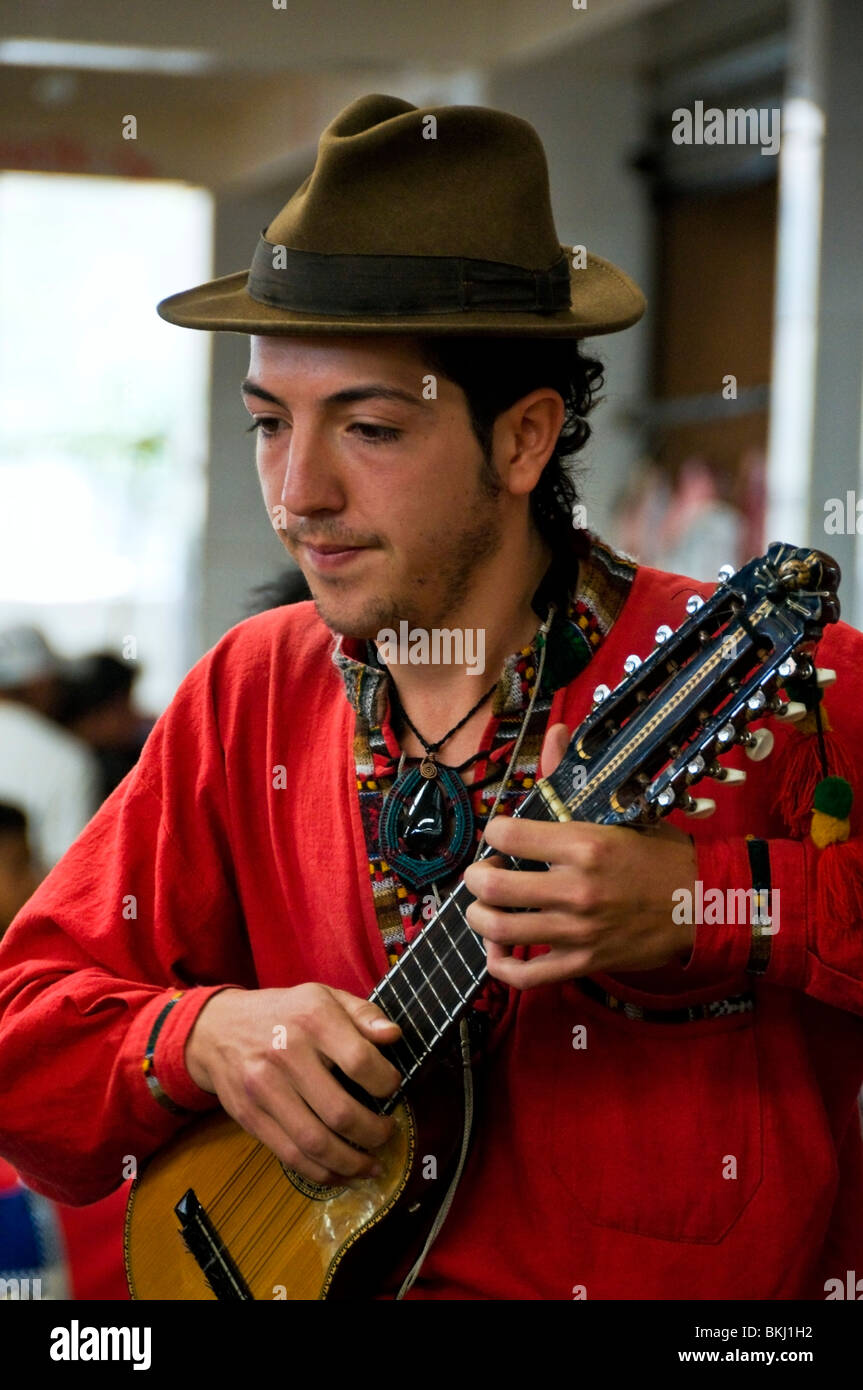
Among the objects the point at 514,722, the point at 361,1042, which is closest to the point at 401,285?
the point at 514,722

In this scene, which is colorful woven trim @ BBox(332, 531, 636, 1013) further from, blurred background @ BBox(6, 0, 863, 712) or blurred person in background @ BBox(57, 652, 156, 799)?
blurred person in background @ BBox(57, 652, 156, 799)

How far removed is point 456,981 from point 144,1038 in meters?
0.30

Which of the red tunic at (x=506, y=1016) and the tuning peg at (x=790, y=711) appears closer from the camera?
the tuning peg at (x=790, y=711)

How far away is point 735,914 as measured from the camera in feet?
3.70

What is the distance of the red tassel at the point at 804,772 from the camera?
1166mm

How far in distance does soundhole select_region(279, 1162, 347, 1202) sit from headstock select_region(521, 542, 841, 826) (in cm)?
39

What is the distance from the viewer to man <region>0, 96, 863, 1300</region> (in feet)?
3.96

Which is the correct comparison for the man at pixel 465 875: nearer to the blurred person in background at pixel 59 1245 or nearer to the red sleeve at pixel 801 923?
the red sleeve at pixel 801 923

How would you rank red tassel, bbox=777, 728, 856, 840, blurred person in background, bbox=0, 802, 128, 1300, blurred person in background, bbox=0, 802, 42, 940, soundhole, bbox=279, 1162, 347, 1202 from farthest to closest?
blurred person in background, bbox=0, 802, 42, 940 → blurred person in background, bbox=0, 802, 128, 1300 → soundhole, bbox=279, 1162, 347, 1202 → red tassel, bbox=777, 728, 856, 840

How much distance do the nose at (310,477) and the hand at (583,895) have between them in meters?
0.32

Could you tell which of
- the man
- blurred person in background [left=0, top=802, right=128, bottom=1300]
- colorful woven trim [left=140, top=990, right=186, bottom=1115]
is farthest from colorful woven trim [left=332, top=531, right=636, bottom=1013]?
blurred person in background [left=0, top=802, right=128, bottom=1300]

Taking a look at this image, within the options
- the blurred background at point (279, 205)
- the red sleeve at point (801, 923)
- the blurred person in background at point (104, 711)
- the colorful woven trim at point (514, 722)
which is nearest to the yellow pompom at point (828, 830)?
the red sleeve at point (801, 923)

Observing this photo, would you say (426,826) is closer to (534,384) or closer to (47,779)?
(534,384)

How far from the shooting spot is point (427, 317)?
4.07 ft
